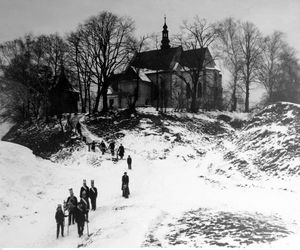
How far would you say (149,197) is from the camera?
20344mm

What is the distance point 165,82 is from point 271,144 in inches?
1385

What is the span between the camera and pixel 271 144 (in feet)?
85.4

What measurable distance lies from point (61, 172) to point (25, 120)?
30328 millimetres

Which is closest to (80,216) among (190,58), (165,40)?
(190,58)

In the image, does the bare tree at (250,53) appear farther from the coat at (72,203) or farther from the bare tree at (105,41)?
the coat at (72,203)

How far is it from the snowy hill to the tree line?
1211cm

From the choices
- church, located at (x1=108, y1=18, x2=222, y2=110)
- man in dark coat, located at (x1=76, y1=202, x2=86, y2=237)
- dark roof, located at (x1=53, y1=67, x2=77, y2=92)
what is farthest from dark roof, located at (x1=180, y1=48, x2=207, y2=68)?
man in dark coat, located at (x1=76, y1=202, x2=86, y2=237)

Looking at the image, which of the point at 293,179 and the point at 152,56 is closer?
the point at 293,179

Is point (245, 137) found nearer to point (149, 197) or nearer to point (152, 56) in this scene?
point (149, 197)

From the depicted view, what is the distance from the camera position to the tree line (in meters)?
44.8

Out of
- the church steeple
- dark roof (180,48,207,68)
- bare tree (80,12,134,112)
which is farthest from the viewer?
the church steeple

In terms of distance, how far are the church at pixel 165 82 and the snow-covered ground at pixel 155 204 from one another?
25.1 meters

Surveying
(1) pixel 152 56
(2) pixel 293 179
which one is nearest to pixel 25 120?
(1) pixel 152 56

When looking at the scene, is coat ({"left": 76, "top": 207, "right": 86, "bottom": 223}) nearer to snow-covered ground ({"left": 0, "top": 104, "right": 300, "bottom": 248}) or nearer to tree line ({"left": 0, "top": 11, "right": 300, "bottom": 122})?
snow-covered ground ({"left": 0, "top": 104, "right": 300, "bottom": 248})
